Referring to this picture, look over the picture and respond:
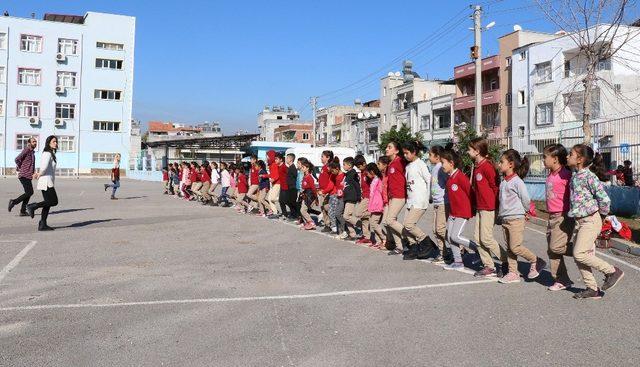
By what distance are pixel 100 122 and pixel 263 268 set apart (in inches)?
2289

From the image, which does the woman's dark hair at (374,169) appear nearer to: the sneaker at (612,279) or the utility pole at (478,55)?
the sneaker at (612,279)

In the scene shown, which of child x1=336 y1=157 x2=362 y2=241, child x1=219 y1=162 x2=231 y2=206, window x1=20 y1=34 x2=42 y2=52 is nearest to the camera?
child x1=336 y1=157 x2=362 y2=241

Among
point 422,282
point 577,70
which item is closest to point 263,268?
point 422,282

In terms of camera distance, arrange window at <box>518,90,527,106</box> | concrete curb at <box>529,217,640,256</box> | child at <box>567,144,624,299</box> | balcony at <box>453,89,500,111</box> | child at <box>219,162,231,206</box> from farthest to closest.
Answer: balcony at <box>453,89,500,111</box> → window at <box>518,90,527,106</box> → child at <box>219,162,231,206</box> → concrete curb at <box>529,217,640,256</box> → child at <box>567,144,624,299</box>

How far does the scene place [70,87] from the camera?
198ft

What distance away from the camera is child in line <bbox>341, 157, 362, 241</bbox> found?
11484 millimetres

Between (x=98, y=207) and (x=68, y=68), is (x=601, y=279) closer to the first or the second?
(x=98, y=207)

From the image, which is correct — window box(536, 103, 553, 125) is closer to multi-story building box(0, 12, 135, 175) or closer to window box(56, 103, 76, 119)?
multi-story building box(0, 12, 135, 175)

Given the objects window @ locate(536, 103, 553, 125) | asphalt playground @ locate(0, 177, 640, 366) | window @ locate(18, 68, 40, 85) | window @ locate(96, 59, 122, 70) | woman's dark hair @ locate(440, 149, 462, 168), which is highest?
window @ locate(96, 59, 122, 70)

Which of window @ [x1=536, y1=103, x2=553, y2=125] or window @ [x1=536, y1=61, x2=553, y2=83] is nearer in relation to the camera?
window @ [x1=536, y1=103, x2=553, y2=125]

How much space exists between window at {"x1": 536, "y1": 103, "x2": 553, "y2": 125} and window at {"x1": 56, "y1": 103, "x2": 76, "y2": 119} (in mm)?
43599

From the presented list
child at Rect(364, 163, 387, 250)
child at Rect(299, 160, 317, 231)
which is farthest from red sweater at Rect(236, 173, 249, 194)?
child at Rect(364, 163, 387, 250)

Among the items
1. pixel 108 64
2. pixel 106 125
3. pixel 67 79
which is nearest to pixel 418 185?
pixel 106 125

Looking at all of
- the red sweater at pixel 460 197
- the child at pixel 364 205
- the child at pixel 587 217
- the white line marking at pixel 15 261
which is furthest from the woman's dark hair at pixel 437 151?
the white line marking at pixel 15 261
